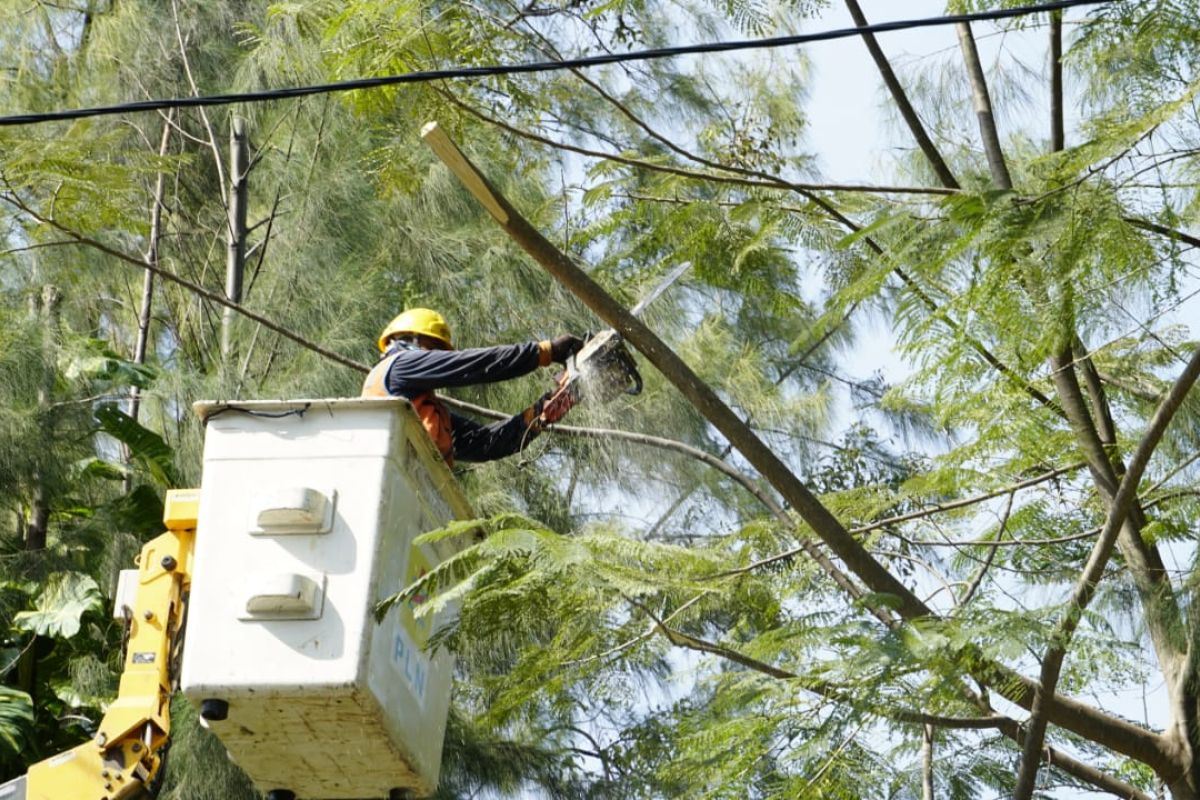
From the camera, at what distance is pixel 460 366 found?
18.9 ft

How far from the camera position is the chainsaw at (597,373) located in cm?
561

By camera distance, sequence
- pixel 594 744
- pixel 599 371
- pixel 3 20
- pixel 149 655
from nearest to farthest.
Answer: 1. pixel 599 371
2. pixel 149 655
3. pixel 594 744
4. pixel 3 20

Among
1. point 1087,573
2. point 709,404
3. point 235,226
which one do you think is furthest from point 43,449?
point 1087,573

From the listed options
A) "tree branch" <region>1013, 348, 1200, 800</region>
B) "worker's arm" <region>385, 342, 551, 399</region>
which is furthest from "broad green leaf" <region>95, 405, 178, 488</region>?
"tree branch" <region>1013, 348, 1200, 800</region>

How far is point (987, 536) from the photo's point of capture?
6.98 m

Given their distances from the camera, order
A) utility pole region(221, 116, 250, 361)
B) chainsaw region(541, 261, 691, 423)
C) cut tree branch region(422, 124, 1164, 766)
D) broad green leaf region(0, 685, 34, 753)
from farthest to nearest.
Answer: utility pole region(221, 116, 250, 361) → broad green leaf region(0, 685, 34, 753) → chainsaw region(541, 261, 691, 423) → cut tree branch region(422, 124, 1164, 766)

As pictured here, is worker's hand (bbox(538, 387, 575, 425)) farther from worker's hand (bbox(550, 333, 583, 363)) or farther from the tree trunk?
the tree trunk

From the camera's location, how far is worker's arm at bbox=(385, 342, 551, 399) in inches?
222

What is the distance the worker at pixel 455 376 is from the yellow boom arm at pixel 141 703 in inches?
29.7

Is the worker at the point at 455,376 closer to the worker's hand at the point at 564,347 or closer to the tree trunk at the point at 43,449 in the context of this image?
the worker's hand at the point at 564,347

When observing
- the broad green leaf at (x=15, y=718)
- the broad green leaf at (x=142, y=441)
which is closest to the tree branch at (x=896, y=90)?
the broad green leaf at (x=142, y=441)

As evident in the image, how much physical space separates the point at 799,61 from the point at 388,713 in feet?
27.8

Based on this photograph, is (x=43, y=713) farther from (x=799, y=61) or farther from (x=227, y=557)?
(x=799, y=61)

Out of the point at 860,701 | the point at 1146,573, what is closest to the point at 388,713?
the point at 860,701
